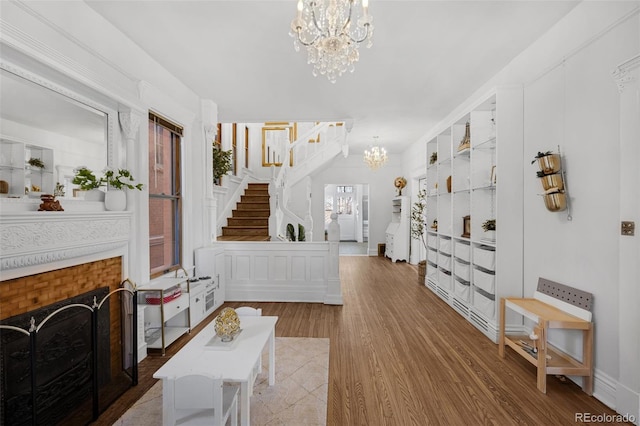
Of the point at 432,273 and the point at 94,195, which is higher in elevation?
the point at 94,195

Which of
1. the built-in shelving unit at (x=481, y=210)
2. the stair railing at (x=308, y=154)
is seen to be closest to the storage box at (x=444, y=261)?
the built-in shelving unit at (x=481, y=210)

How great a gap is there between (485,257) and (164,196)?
12.5 ft

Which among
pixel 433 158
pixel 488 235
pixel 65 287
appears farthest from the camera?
pixel 433 158

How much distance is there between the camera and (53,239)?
1.93m

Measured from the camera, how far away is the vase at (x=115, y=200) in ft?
8.23

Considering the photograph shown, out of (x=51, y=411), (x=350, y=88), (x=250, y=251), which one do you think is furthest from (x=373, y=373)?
(x=350, y=88)

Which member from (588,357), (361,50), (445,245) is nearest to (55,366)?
(361,50)

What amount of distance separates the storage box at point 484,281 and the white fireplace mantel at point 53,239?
3.73m

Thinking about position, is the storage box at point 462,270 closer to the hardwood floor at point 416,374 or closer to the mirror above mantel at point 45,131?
the hardwood floor at point 416,374

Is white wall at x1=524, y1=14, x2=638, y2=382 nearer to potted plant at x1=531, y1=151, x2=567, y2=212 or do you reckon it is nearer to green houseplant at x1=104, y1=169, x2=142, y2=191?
potted plant at x1=531, y1=151, x2=567, y2=212

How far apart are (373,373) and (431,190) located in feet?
12.2

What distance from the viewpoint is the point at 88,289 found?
239 cm

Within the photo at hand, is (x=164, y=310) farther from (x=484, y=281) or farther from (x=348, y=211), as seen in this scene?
(x=348, y=211)

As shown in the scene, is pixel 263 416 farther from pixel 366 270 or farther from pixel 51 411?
pixel 366 270
